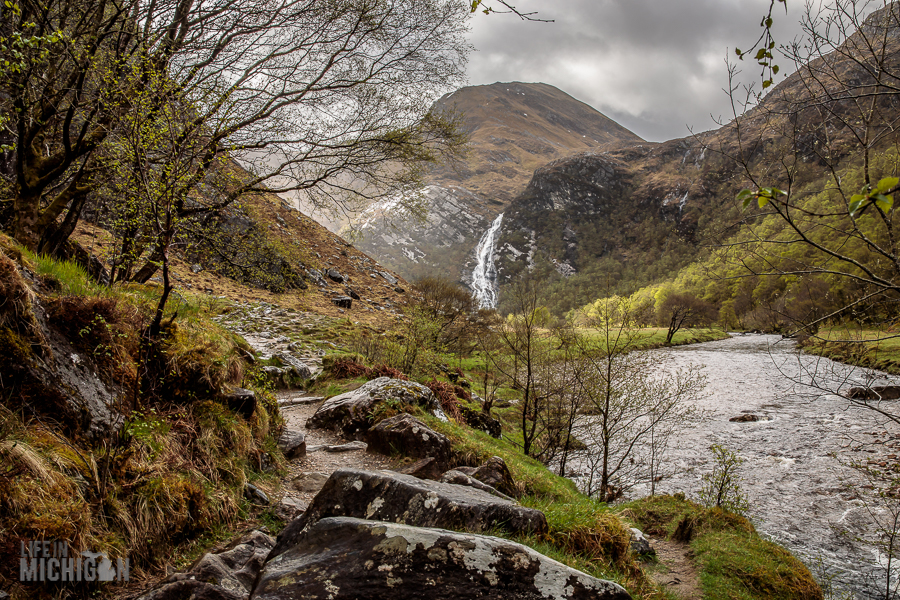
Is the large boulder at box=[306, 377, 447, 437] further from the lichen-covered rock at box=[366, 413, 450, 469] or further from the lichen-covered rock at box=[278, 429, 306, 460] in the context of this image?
the lichen-covered rock at box=[278, 429, 306, 460]

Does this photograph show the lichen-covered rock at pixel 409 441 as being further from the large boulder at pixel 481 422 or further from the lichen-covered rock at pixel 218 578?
the large boulder at pixel 481 422

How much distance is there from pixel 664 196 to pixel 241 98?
7959 inches

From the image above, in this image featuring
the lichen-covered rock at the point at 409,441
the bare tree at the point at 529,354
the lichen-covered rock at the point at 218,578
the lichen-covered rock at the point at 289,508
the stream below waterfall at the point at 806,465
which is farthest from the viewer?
the bare tree at the point at 529,354

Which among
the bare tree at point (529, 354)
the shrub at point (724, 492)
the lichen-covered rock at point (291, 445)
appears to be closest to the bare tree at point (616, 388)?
the bare tree at point (529, 354)

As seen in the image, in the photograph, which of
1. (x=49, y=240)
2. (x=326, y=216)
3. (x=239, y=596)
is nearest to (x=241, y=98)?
(x=326, y=216)

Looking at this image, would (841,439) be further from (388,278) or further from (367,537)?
(388,278)

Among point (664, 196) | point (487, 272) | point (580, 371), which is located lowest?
point (580, 371)

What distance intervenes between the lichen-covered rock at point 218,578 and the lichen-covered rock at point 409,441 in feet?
12.2

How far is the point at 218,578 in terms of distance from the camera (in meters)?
2.82

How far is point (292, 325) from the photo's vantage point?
1568cm

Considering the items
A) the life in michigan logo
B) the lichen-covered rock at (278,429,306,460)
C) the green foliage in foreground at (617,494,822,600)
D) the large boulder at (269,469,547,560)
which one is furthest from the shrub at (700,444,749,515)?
the life in michigan logo

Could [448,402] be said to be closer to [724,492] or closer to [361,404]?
[361,404]

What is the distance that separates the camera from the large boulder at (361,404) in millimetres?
8227

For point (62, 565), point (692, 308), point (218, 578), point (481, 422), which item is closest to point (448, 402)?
point (481, 422)
